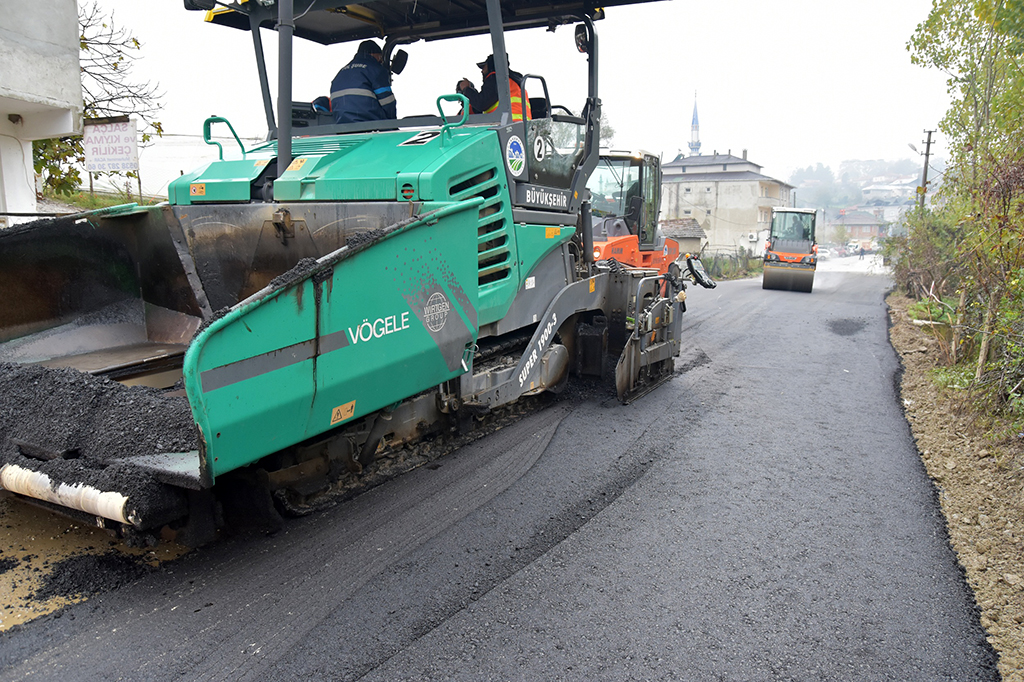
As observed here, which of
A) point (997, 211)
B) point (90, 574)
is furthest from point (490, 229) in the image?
point (997, 211)

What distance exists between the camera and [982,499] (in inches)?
165

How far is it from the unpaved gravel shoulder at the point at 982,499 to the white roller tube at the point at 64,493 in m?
3.40

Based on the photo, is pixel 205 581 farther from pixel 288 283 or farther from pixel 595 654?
pixel 595 654

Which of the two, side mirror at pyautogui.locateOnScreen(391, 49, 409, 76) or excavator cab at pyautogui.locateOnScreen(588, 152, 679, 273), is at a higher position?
side mirror at pyautogui.locateOnScreen(391, 49, 409, 76)

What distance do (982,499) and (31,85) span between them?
30.8ft

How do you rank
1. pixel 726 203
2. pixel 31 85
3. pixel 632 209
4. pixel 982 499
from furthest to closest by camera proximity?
1. pixel 726 203
2. pixel 632 209
3. pixel 31 85
4. pixel 982 499

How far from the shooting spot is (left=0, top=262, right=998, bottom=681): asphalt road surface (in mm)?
2498

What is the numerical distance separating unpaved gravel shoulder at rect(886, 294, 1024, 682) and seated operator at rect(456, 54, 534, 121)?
356 centimetres

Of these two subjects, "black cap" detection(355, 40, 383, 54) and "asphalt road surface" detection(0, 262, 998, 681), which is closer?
"asphalt road surface" detection(0, 262, 998, 681)

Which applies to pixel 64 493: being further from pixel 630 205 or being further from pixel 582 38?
pixel 630 205

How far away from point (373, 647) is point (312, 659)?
217mm

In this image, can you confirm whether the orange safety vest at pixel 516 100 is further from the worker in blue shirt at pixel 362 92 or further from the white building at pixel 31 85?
the white building at pixel 31 85

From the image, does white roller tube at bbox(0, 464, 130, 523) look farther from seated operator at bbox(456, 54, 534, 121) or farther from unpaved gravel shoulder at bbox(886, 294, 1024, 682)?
unpaved gravel shoulder at bbox(886, 294, 1024, 682)

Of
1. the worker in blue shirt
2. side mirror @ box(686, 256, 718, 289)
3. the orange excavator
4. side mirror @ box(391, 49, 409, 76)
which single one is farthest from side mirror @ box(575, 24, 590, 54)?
side mirror @ box(686, 256, 718, 289)
